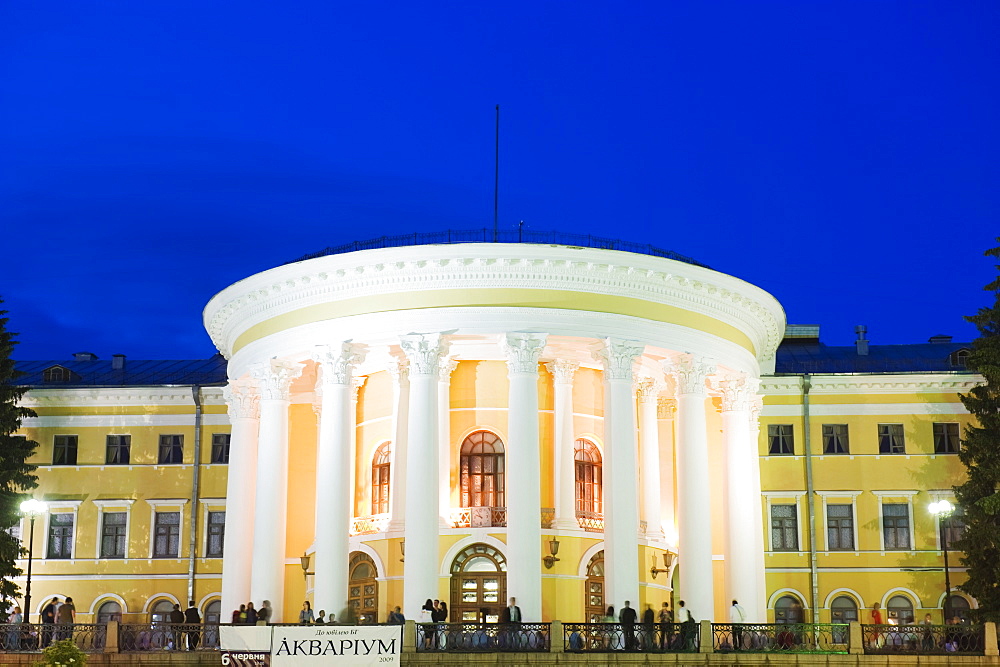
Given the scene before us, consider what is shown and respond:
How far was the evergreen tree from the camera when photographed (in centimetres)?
3706

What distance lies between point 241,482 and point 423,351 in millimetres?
7618

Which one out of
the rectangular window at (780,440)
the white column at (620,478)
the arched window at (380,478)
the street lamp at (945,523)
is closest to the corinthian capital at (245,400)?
the arched window at (380,478)

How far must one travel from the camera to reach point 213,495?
138ft

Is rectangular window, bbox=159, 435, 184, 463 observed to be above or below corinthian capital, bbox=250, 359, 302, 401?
below

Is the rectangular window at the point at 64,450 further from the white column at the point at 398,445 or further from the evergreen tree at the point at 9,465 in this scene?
the white column at the point at 398,445

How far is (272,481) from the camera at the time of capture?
107 feet

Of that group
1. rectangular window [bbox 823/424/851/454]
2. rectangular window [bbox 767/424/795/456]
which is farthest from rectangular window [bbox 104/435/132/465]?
rectangular window [bbox 823/424/851/454]

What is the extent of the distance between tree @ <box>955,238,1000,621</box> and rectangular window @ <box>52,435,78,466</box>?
26.7 metres

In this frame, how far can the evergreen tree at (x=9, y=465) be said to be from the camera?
3706 cm

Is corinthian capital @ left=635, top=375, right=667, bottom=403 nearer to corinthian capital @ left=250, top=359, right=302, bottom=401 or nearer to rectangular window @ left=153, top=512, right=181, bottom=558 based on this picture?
corinthian capital @ left=250, top=359, right=302, bottom=401

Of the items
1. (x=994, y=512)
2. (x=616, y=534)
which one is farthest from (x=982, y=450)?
(x=616, y=534)

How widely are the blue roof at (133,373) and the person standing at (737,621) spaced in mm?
18243

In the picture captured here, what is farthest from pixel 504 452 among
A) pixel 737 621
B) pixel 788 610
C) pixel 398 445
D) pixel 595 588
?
pixel 788 610

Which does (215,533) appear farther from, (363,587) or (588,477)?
(588,477)
